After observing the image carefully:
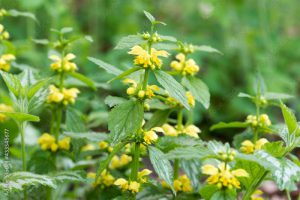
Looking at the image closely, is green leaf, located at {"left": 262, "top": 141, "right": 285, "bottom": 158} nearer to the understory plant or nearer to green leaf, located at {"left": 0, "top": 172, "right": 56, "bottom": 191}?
the understory plant

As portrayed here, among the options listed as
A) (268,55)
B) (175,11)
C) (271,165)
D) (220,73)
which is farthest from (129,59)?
(271,165)

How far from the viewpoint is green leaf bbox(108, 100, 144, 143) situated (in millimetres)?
1177

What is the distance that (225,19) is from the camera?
131 inches

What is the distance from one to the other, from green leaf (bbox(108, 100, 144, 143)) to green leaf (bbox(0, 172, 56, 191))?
0.16 meters

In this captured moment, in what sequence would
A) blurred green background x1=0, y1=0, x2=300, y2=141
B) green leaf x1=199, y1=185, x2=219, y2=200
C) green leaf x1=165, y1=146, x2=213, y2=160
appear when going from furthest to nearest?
1. blurred green background x1=0, y1=0, x2=300, y2=141
2. green leaf x1=199, y1=185, x2=219, y2=200
3. green leaf x1=165, y1=146, x2=213, y2=160

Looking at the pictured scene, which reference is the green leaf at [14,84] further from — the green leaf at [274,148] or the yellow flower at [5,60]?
the green leaf at [274,148]

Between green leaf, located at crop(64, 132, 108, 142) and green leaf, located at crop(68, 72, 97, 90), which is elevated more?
green leaf, located at crop(68, 72, 97, 90)

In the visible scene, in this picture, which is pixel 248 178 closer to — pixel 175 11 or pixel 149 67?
pixel 149 67

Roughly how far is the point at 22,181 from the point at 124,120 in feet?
0.80

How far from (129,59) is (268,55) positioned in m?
0.82

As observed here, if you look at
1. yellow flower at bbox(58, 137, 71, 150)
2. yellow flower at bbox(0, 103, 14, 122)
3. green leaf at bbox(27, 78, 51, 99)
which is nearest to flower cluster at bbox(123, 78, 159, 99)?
green leaf at bbox(27, 78, 51, 99)

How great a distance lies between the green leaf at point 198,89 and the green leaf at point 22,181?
0.39 metres

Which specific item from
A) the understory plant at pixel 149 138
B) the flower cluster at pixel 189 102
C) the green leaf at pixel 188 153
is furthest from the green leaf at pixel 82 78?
the green leaf at pixel 188 153

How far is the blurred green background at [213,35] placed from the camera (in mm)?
3148
